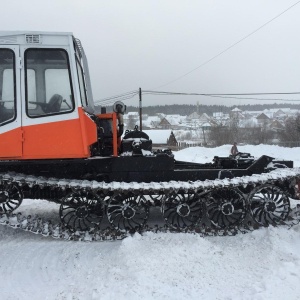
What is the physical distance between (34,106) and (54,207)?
3441mm

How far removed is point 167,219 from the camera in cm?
692

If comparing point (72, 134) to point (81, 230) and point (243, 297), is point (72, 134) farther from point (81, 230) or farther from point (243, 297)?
point (243, 297)

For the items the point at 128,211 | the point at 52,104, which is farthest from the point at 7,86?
the point at 128,211

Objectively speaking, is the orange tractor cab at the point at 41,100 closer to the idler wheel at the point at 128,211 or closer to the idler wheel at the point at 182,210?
the idler wheel at the point at 128,211

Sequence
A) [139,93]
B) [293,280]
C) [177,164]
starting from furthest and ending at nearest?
[139,93], [177,164], [293,280]

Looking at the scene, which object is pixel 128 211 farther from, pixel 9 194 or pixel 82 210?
pixel 9 194

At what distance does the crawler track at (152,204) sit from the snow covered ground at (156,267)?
24 centimetres

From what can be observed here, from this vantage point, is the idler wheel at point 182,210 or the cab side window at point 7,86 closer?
the cab side window at point 7,86

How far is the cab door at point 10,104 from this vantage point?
19.9ft

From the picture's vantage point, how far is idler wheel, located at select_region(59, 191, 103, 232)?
6793mm

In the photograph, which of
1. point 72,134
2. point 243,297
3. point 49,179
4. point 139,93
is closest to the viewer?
point 243,297

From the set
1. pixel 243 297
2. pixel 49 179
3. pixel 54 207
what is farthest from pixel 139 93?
pixel 243 297

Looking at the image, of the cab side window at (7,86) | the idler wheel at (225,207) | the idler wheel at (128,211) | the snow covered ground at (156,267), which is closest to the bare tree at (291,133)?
the idler wheel at (225,207)

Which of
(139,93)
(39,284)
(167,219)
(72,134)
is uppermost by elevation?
(139,93)
